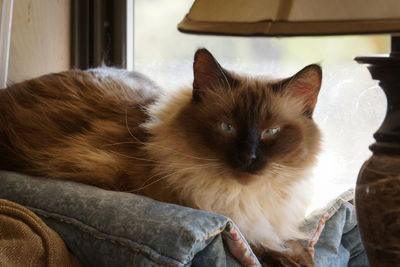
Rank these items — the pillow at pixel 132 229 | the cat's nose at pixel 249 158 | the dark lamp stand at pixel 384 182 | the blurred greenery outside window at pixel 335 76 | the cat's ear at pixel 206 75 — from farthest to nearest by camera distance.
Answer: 1. the blurred greenery outside window at pixel 335 76
2. the cat's ear at pixel 206 75
3. the cat's nose at pixel 249 158
4. the pillow at pixel 132 229
5. the dark lamp stand at pixel 384 182

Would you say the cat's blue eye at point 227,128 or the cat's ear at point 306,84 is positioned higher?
the cat's ear at point 306,84

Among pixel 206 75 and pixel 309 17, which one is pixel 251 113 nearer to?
pixel 206 75

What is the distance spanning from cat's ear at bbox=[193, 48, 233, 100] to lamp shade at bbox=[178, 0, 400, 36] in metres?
0.61

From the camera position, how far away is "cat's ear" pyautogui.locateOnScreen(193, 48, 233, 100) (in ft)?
4.64

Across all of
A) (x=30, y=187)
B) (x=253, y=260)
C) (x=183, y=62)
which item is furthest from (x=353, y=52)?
(x=30, y=187)

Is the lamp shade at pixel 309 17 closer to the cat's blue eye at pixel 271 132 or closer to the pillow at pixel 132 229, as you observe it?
the pillow at pixel 132 229

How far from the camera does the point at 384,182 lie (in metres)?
0.95

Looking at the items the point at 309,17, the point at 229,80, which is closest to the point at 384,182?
the point at 309,17

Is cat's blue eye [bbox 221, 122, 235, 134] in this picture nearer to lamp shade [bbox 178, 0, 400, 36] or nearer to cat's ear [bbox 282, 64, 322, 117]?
cat's ear [bbox 282, 64, 322, 117]

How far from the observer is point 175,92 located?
1619 mm

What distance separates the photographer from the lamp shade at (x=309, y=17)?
0.71 meters

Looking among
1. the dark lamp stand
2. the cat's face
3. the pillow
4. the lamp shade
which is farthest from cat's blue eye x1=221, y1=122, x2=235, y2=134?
the lamp shade

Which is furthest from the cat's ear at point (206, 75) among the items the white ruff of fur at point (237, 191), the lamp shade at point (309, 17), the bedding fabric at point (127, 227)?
the lamp shade at point (309, 17)

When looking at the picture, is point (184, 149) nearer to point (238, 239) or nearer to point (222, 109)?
point (222, 109)
